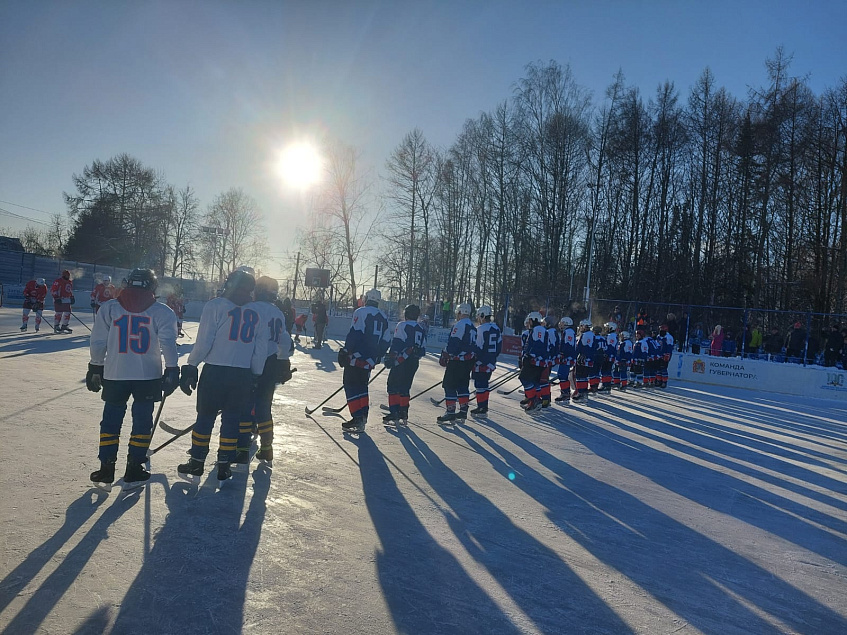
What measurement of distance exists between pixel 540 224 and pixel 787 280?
12.6 metres

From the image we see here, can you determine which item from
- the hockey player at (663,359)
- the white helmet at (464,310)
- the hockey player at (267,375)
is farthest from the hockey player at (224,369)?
the hockey player at (663,359)

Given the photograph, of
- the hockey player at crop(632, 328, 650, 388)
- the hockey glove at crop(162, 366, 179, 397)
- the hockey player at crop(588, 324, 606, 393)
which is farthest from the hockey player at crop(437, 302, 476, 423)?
the hockey player at crop(632, 328, 650, 388)

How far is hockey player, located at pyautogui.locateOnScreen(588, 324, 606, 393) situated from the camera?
13531 millimetres

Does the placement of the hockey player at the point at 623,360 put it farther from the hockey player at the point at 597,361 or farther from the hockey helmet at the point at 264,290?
the hockey helmet at the point at 264,290

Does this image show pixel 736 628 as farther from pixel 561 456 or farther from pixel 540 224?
pixel 540 224

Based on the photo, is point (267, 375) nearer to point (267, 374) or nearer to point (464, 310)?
point (267, 374)

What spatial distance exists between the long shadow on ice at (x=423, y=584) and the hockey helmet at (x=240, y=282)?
7.25ft

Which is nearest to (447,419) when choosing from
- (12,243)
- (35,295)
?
(35,295)

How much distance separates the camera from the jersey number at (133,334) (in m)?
4.84

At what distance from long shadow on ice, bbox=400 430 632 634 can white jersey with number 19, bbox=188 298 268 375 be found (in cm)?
219

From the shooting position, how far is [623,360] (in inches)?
672

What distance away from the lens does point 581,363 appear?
1325 cm

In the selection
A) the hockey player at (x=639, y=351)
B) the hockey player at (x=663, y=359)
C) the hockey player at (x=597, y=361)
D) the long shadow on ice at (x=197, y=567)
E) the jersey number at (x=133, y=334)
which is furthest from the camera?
the hockey player at (x=663, y=359)

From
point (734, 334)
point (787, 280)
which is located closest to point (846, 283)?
point (787, 280)
